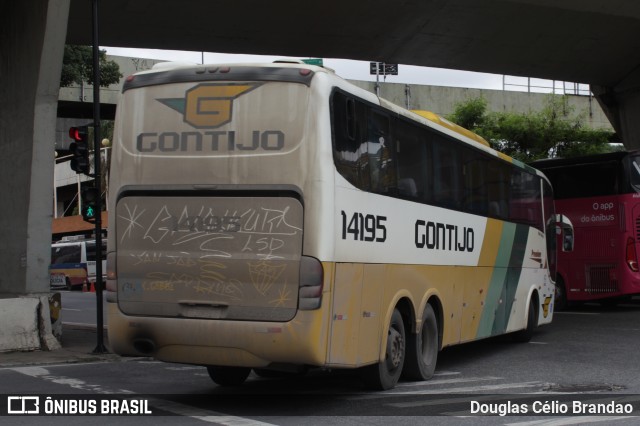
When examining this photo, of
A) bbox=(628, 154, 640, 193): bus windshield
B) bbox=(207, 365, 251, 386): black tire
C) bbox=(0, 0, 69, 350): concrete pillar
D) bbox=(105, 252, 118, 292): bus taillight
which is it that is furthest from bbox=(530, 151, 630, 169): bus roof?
bbox=(105, 252, 118, 292): bus taillight

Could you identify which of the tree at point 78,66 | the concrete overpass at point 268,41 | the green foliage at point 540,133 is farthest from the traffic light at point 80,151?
the green foliage at point 540,133

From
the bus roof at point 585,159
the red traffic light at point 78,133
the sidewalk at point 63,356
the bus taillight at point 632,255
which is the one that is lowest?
the sidewalk at point 63,356

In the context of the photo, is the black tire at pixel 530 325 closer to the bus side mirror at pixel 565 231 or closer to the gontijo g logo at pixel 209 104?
the bus side mirror at pixel 565 231

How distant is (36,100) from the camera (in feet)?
47.2

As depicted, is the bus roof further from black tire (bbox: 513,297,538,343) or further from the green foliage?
the green foliage

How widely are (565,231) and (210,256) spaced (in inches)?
439

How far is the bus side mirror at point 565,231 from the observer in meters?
17.6

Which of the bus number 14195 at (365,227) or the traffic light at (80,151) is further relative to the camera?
the traffic light at (80,151)

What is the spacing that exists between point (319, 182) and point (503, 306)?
6879mm

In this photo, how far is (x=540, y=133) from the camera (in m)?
36.4

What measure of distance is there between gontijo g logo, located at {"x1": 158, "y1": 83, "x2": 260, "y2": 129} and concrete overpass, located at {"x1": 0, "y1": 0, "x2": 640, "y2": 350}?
651cm

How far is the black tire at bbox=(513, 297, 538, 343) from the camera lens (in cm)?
1549

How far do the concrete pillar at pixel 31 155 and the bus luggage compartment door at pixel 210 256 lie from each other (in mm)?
6156

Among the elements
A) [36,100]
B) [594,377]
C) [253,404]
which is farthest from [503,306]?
[36,100]
